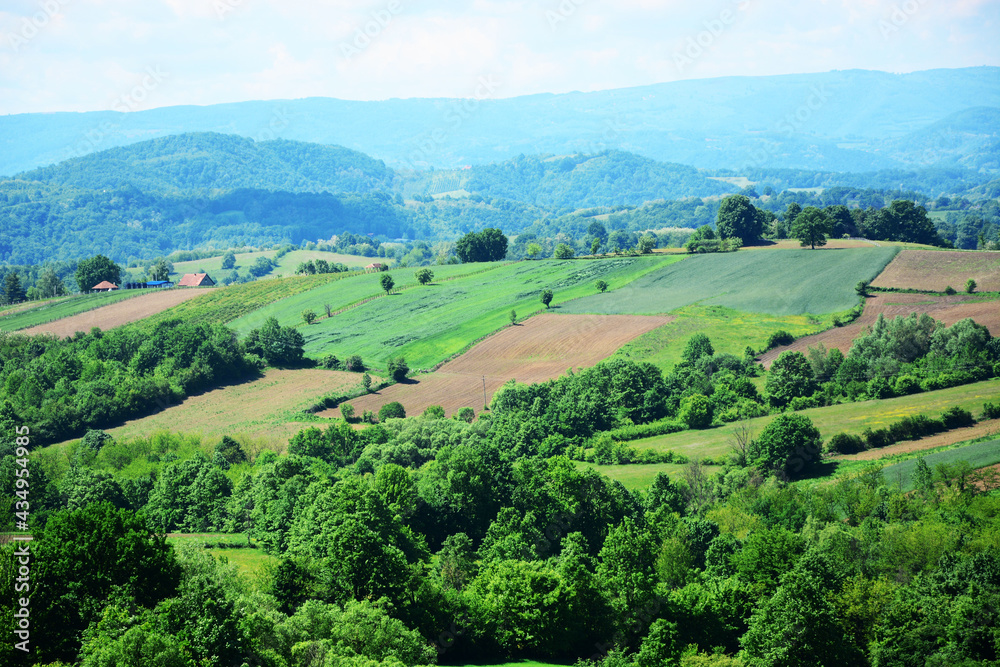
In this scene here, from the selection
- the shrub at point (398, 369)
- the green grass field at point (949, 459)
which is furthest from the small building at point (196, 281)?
the green grass field at point (949, 459)

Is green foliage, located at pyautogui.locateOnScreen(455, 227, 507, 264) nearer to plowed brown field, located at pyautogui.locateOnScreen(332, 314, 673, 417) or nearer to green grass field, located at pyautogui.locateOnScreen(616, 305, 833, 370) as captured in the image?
plowed brown field, located at pyautogui.locateOnScreen(332, 314, 673, 417)

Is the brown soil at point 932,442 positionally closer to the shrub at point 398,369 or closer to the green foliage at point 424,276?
the shrub at point 398,369

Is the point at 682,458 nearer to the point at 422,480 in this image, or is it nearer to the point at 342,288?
the point at 422,480

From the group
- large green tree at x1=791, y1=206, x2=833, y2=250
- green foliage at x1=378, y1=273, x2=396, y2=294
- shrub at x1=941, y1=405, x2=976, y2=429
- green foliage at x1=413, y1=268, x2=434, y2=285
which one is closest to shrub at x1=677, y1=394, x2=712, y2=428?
shrub at x1=941, y1=405, x2=976, y2=429

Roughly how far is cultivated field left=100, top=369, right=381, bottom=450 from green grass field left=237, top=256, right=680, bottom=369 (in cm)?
715

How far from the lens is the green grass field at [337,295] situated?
386ft

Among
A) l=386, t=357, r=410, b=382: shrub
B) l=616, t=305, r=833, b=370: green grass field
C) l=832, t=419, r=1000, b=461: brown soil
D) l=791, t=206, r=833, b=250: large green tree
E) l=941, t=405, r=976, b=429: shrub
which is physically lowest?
l=832, t=419, r=1000, b=461: brown soil

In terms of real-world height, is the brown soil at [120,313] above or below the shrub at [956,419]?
above

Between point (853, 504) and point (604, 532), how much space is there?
539 inches

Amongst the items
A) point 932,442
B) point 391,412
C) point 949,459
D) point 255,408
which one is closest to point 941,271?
point 932,442

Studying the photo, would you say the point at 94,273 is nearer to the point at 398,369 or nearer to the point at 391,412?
the point at 398,369

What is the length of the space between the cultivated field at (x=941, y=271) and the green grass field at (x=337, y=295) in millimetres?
61411

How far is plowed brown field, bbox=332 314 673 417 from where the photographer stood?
81688 millimetres

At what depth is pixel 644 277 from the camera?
4651 inches
